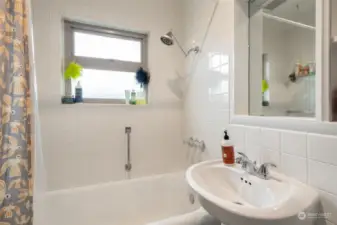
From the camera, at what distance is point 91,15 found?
1747 mm

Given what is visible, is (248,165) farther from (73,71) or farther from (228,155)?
(73,71)

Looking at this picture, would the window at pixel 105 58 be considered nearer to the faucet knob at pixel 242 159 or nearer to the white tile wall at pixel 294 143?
the faucet knob at pixel 242 159

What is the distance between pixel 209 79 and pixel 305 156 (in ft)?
3.10

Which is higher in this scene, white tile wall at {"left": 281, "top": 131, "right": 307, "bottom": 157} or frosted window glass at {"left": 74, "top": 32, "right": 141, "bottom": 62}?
frosted window glass at {"left": 74, "top": 32, "right": 141, "bottom": 62}

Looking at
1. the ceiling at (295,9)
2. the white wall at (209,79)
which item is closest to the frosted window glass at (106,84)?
the white wall at (209,79)

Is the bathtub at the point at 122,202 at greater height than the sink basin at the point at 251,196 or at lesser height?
lesser

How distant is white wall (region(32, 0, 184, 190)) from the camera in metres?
1.61

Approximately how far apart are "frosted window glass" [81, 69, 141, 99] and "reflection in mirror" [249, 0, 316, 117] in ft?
3.88

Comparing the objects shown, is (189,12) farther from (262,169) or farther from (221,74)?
(262,169)

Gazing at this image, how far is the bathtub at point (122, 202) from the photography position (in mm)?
1562

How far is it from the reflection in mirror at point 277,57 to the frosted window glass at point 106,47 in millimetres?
1183

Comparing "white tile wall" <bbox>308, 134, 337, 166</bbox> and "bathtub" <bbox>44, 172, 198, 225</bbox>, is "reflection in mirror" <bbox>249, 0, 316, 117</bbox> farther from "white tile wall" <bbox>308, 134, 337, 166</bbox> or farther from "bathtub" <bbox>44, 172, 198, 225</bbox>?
"bathtub" <bbox>44, 172, 198, 225</bbox>

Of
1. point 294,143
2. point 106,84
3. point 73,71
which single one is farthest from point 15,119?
point 294,143

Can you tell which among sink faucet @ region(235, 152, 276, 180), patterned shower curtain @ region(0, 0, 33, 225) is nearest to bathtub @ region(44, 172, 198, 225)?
patterned shower curtain @ region(0, 0, 33, 225)
